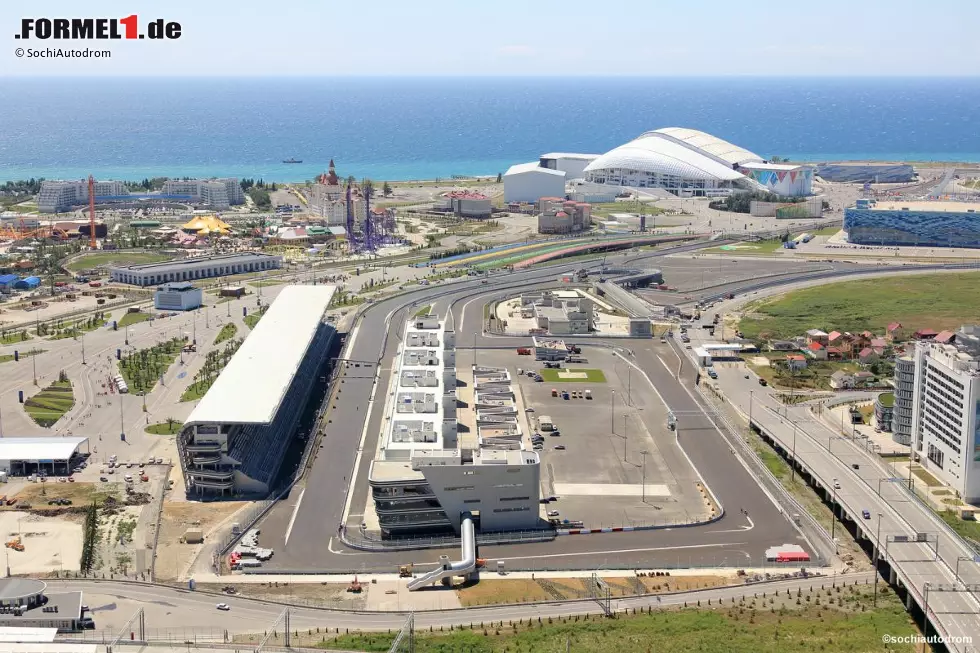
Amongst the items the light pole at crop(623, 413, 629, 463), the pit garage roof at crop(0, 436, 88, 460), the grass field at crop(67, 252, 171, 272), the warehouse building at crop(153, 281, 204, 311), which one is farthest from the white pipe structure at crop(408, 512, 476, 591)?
the grass field at crop(67, 252, 171, 272)

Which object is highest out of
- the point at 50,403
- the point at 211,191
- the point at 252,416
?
the point at 211,191

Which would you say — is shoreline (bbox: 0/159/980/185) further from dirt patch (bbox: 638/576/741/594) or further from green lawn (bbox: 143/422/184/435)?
dirt patch (bbox: 638/576/741/594)

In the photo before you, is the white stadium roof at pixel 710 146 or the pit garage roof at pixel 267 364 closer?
the pit garage roof at pixel 267 364

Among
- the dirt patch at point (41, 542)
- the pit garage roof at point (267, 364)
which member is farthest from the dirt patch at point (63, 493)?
the pit garage roof at point (267, 364)

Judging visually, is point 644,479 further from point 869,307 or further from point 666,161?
point 666,161

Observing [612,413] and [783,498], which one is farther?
[612,413]

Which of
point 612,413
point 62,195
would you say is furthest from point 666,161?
point 612,413

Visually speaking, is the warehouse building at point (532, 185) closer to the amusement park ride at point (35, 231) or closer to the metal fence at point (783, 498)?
the amusement park ride at point (35, 231)
